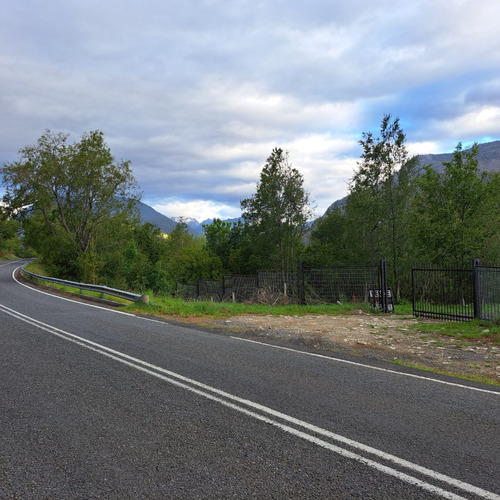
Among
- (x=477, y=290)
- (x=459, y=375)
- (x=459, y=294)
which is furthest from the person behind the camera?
(x=459, y=294)

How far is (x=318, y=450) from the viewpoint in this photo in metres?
3.43

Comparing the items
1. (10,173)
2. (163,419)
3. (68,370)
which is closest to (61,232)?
(10,173)

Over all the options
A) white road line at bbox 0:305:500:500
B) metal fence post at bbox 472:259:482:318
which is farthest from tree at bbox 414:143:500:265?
white road line at bbox 0:305:500:500

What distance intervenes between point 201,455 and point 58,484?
1.15 metres

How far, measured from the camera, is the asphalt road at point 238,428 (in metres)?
2.92

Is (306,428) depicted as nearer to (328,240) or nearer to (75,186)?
(75,186)

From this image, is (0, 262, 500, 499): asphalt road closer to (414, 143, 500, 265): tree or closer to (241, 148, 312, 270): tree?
(414, 143, 500, 265): tree

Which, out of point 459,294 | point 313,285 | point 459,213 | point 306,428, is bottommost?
point 306,428

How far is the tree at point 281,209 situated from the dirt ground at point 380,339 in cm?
2511

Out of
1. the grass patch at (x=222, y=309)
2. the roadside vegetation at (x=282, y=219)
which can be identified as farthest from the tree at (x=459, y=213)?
the grass patch at (x=222, y=309)

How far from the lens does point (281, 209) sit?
38.0 m

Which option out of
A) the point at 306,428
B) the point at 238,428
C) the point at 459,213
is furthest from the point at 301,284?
the point at 238,428

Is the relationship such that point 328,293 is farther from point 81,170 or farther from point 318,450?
point 81,170

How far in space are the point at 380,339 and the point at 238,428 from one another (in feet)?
20.2
